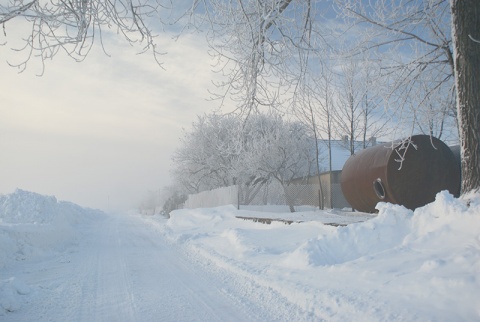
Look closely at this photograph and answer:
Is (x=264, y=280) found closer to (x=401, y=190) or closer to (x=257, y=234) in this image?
(x=257, y=234)

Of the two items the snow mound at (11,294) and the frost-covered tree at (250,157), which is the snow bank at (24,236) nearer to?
the snow mound at (11,294)

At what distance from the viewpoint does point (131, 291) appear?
6359 mm

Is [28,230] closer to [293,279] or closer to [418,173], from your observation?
[293,279]

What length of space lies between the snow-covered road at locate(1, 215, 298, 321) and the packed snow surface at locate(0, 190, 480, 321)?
2cm

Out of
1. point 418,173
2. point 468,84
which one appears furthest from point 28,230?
point 418,173

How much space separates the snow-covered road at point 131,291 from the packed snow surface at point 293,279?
2 cm

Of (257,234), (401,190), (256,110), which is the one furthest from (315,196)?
(256,110)

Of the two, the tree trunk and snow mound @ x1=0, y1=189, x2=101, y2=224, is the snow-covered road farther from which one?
snow mound @ x1=0, y1=189, x2=101, y2=224

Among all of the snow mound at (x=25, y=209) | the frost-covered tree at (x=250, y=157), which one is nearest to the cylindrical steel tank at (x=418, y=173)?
the frost-covered tree at (x=250, y=157)

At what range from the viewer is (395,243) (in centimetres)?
669

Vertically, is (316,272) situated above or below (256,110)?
below

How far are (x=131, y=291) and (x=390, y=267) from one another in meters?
4.14

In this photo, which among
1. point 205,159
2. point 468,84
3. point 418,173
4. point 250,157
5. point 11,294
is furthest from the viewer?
point 205,159

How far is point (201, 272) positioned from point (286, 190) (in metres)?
17.7
